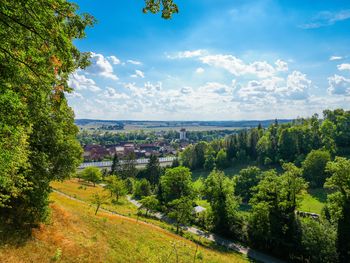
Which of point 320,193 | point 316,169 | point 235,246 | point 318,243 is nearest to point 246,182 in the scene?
point 320,193

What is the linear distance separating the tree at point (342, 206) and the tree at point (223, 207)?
50.4ft

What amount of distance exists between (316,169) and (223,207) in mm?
50876

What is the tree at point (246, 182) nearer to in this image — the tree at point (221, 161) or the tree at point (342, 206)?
the tree at point (221, 161)

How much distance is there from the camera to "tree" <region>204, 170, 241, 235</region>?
4538 cm

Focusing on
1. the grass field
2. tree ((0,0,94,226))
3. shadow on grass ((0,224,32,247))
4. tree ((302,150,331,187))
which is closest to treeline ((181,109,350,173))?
tree ((302,150,331,187))

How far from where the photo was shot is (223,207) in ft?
151

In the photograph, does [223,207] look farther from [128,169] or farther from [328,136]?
[328,136]

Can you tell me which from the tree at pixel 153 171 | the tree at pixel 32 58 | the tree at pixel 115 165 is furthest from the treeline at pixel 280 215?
the tree at pixel 115 165

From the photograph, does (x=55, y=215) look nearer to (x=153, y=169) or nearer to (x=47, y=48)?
(x=47, y=48)

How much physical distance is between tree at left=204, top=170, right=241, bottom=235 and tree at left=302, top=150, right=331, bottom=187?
156ft

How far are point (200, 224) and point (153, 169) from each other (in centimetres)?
4726

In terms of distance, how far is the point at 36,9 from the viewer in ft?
25.3

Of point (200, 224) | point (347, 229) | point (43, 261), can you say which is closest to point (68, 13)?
point (43, 261)

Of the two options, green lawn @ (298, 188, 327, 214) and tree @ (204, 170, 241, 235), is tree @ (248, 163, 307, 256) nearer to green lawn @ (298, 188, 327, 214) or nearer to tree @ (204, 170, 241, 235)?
tree @ (204, 170, 241, 235)
